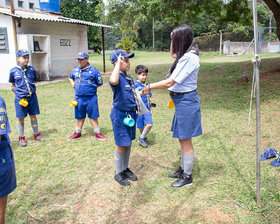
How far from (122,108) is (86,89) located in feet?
5.95

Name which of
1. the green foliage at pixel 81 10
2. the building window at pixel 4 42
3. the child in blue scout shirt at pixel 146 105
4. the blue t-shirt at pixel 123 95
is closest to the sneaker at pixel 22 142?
the child in blue scout shirt at pixel 146 105

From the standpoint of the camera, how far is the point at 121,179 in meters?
3.56

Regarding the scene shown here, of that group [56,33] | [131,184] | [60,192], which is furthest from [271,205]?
[56,33]

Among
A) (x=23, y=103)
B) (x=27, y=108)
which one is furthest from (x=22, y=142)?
(x=23, y=103)

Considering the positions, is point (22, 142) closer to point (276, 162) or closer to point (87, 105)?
point (87, 105)

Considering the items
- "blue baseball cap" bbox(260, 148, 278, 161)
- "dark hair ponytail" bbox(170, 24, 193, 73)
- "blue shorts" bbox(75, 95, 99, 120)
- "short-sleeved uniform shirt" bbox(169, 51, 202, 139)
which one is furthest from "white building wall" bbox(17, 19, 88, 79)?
"blue baseball cap" bbox(260, 148, 278, 161)

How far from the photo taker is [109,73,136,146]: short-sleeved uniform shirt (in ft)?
10.5

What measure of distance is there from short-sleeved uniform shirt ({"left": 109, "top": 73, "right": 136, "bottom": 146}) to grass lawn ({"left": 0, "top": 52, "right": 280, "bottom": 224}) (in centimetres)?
68

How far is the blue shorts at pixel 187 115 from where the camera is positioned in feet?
10.2

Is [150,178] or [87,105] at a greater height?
[87,105]

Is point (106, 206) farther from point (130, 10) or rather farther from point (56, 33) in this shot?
point (56, 33)

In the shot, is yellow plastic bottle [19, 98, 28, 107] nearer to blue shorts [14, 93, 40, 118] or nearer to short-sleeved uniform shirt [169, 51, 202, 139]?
blue shorts [14, 93, 40, 118]

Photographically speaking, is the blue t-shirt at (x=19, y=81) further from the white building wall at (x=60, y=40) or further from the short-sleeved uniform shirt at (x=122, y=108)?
the white building wall at (x=60, y=40)

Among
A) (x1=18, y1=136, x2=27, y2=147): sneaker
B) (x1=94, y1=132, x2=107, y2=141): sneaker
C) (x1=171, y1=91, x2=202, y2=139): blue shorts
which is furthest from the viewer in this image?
(x1=94, y1=132, x2=107, y2=141): sneaker
